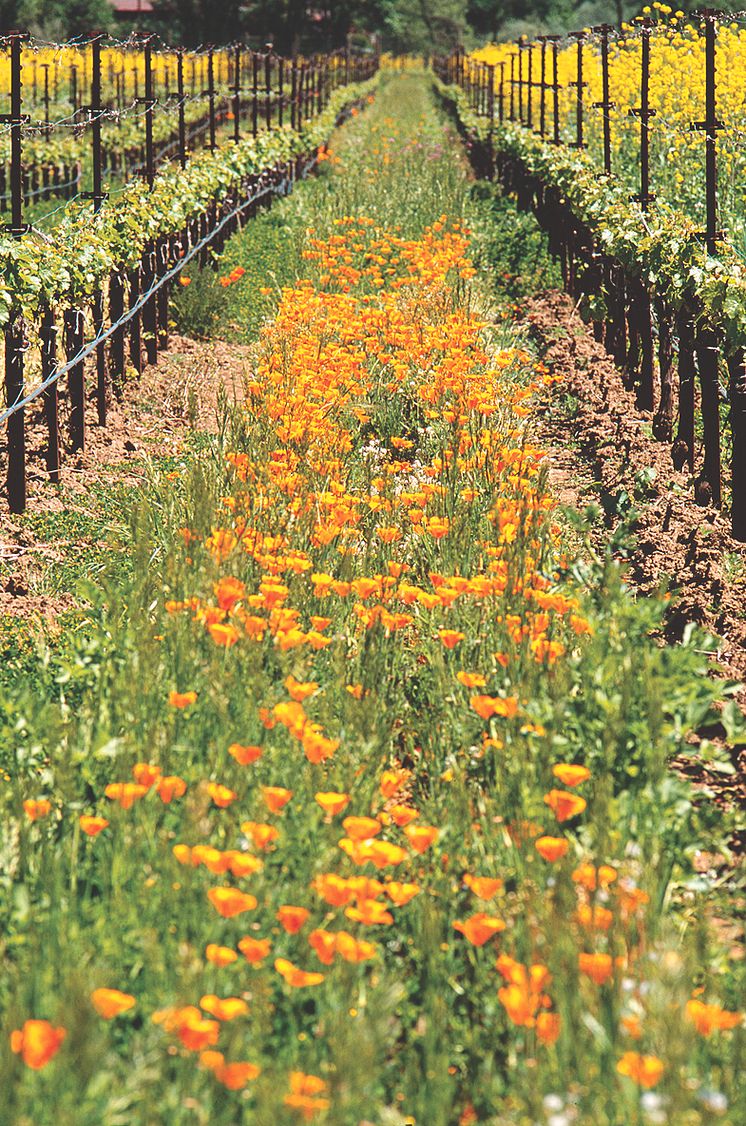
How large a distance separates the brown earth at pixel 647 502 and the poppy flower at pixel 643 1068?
180 centimetres

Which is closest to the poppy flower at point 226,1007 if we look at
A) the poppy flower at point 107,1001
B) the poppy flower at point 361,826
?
the poppy flower at point 107,1001

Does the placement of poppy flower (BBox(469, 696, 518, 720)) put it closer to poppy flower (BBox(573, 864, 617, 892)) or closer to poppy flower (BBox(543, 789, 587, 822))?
poppy flower (BBox(543, 789, 587, 822))

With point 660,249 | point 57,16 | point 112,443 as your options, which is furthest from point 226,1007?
point 57,16

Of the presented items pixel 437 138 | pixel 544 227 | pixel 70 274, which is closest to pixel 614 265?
pixel 70 274

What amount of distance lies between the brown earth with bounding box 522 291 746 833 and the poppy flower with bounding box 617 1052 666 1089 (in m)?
1.80

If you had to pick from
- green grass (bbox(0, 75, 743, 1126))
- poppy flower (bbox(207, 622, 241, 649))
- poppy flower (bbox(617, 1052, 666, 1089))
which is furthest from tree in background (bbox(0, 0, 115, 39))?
poppy flower (bbox(617, 1052, 666, 1089))

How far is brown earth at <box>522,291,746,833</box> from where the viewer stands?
5.20 metres

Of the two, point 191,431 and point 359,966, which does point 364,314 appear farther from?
point 359,966

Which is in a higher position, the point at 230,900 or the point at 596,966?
the point at 230,900

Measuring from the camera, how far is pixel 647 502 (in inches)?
261

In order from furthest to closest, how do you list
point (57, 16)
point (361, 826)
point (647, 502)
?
1. point (57, 16)
2. point (647, 502)
3. point (361, 826)

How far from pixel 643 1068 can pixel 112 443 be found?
6.62 meters

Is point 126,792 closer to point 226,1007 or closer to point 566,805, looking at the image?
point 226,1007

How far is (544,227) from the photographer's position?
15539 millimetres
